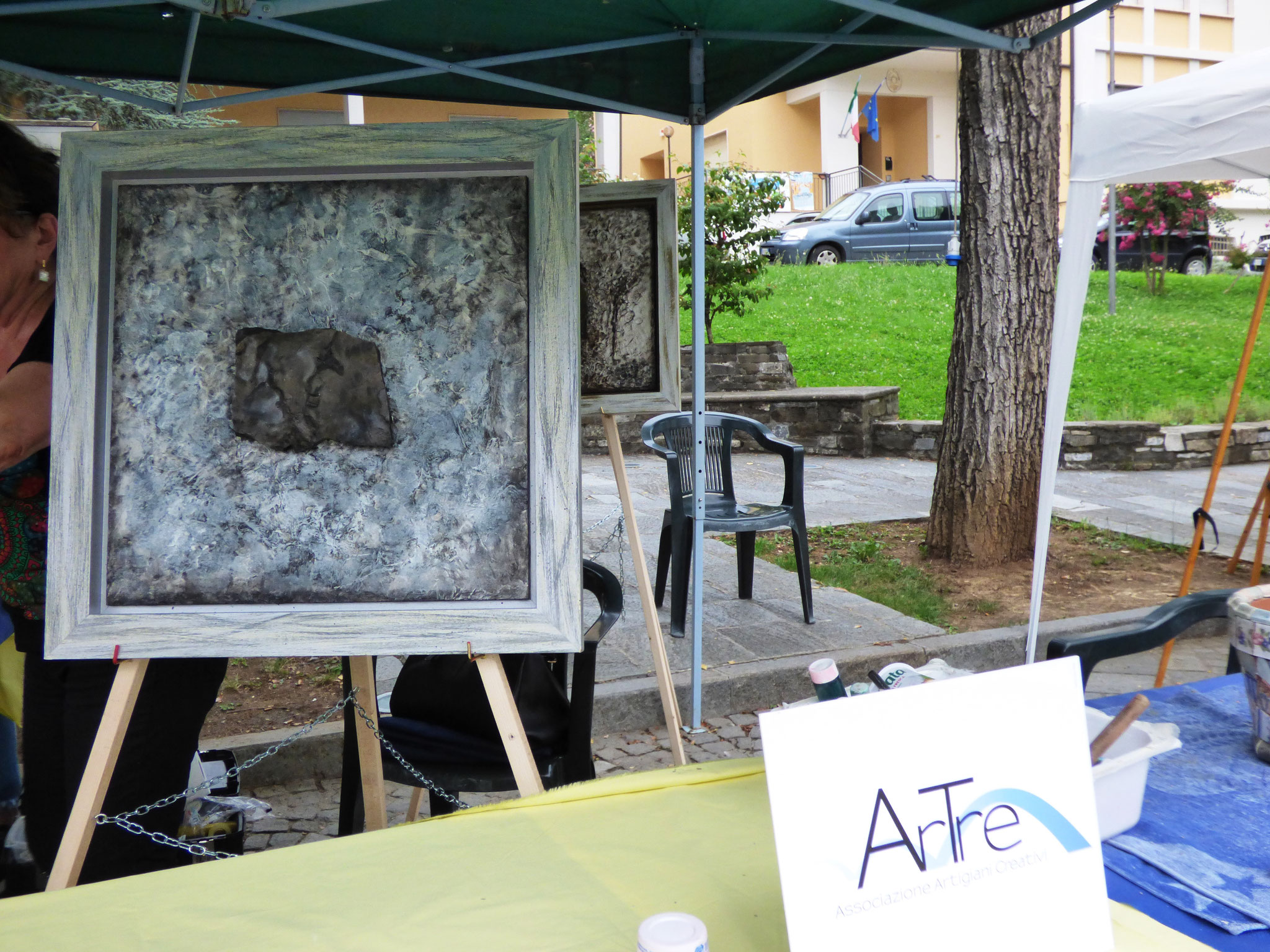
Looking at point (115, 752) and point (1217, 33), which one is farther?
point (1217, 33)

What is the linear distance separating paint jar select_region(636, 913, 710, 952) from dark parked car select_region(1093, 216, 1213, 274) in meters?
18.9

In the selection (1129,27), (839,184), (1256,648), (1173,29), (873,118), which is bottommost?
(1256,648)

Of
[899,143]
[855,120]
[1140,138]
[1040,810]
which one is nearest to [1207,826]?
[1040,810]

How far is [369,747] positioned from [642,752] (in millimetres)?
1555

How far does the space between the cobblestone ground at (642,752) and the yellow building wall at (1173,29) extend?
23197 mm

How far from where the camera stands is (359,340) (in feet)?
5.95

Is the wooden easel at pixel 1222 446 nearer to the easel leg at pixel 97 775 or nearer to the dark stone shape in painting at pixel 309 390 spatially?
the dark stone shape in painting at pixel 309 390

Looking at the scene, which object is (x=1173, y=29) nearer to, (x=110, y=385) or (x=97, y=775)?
(x=110, y=385)

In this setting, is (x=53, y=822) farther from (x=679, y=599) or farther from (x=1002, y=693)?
(x=679, y=599)

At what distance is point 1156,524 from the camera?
22.5ft

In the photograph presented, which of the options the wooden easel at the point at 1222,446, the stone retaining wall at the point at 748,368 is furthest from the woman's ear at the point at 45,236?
the stone retaining wall at the point at 748,368

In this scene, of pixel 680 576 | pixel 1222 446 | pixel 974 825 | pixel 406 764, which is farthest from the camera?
pixel 680 576

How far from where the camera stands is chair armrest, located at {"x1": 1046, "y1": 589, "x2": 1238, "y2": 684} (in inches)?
71.5

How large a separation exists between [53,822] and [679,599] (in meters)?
2.95
